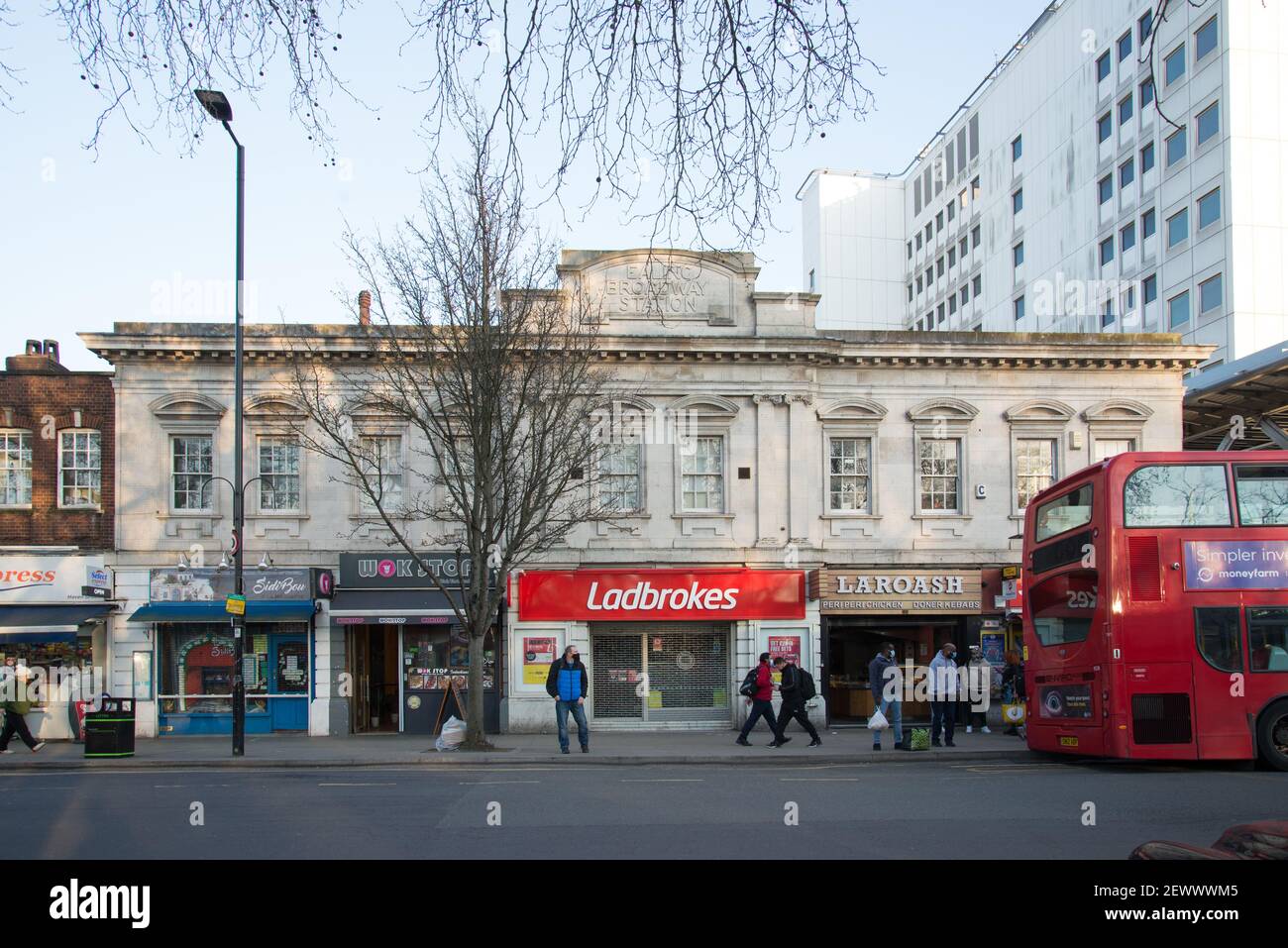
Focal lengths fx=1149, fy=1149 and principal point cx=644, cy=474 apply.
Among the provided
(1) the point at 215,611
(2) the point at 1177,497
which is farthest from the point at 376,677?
(2) the point at 1177,497

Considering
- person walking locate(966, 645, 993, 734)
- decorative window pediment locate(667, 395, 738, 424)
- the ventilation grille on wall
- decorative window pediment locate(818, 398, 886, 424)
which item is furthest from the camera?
decorative window pediment locate(818, 398, 886, 424)

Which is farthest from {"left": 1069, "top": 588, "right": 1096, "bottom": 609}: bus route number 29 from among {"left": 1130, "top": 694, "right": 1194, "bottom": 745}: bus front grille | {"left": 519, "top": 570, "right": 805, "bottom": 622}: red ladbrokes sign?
{"left": 519, "top": 570, "right": 805, "bottom": 622}: red ladbrokes sign

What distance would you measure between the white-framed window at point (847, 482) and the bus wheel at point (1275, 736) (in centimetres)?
1043

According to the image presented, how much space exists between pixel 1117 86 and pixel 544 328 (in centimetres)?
3715

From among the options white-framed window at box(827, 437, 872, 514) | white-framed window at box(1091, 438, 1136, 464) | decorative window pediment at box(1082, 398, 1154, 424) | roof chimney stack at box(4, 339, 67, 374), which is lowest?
white-framed window at box(827, 437, 872, 514)

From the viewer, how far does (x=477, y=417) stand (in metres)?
20.6

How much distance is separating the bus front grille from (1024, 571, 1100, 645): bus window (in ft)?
3.88

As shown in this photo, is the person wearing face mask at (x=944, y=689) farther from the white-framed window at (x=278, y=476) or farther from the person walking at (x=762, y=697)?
the white-framed window at (x=278, y=476)

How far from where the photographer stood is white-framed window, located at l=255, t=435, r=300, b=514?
952 inches

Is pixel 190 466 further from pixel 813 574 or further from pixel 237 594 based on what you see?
pixel 813 574

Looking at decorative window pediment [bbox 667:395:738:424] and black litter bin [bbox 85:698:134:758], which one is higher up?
decorative window pediment [bbox 667:395:738:424]

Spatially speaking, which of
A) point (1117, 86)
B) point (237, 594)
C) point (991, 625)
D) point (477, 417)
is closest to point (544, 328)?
point (477, 417)

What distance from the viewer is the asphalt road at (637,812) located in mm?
9844

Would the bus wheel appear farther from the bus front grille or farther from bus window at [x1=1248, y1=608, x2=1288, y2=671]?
the bus front grille
